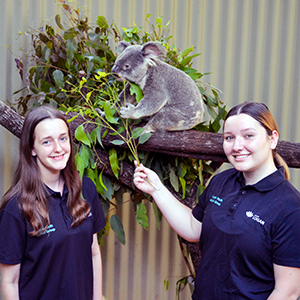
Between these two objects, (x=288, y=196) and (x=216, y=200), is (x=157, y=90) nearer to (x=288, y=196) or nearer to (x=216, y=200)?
(x=216, y=200)

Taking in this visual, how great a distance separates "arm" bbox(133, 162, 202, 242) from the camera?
1.46m

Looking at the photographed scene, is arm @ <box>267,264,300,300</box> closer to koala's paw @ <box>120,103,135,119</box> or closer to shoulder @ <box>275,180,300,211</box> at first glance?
shoulder @ <box>275,180,300,211</box>

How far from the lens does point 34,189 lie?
1.26 meters

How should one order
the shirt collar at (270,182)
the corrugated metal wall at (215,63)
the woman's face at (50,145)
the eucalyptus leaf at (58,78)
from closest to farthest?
the shirt collar at (270,182) < the woman's face at (50,145) < the eucalyptus leaf at (58,78) < the corrugated metal wall at (215,63)

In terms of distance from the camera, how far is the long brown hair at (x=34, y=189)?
122 centimetres

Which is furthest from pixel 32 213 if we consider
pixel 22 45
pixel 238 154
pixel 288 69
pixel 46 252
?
pixel 288 69

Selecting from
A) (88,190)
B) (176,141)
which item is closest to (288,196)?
(176,141)

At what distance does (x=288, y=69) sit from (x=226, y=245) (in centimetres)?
208

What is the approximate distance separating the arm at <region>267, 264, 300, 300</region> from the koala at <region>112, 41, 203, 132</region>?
88cm

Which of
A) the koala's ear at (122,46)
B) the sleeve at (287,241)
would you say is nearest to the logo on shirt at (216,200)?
the sleeve at (287,241)

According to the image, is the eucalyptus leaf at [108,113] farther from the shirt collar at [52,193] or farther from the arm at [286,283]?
the arm at [286,283]

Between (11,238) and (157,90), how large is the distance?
0.96 meters

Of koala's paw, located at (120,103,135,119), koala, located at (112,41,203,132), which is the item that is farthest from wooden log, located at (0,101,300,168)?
koala's paw, located at (120,103,135,119)

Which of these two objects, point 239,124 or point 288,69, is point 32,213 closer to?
point 239,124
